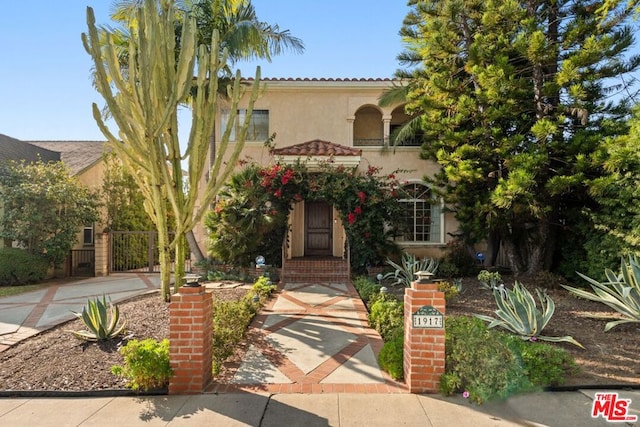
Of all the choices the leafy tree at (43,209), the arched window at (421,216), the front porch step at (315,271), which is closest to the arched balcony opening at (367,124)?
the arched window at (421,216)

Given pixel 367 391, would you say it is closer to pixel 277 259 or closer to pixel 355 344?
pixel 355 344

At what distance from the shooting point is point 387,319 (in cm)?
563

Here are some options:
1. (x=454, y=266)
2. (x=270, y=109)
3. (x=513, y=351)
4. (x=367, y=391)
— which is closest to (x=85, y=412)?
(x=367, y=391)

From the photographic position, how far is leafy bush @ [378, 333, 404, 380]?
4.07 metres

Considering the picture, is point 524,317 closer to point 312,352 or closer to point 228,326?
point 312,352

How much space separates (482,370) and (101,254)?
13588mm

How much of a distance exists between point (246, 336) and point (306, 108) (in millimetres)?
9884

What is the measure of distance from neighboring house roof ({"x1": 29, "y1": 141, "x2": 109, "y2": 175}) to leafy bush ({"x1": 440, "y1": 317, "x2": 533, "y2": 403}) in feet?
54.0

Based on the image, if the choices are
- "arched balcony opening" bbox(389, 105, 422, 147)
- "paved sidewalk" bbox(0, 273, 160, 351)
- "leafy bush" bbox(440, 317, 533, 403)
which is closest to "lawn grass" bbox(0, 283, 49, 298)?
"paved sidewalk" bbox(0, 273, 160, 351)

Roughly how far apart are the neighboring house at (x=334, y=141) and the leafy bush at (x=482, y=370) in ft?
28.5

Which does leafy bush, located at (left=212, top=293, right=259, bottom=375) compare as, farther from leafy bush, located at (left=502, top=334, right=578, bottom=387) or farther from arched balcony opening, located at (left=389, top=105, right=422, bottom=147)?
arched balcony opening, located at (left=389, top=105, right=422, bottom=147)

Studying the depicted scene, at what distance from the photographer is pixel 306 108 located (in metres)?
13.0

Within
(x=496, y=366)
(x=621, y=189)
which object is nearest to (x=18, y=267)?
(x=496, y=366)

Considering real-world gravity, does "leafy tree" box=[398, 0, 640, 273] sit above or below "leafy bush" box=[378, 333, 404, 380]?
above
